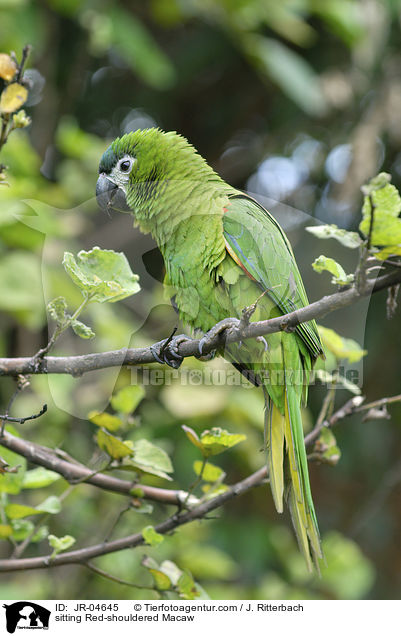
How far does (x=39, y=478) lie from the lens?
0.83 m

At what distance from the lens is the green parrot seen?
0.66 metres

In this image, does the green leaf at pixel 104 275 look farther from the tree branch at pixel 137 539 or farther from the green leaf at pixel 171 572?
the green leaf at pixel 171 572

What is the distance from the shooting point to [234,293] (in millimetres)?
746

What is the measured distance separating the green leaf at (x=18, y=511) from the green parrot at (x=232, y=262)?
0.31 m

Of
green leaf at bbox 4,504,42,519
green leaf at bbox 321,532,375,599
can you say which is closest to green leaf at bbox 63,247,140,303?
green leaf at bbox 4,504,42,519

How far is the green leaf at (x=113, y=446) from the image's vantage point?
762 mm

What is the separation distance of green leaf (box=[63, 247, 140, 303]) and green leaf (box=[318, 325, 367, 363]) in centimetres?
25

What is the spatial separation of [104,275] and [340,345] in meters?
0.31

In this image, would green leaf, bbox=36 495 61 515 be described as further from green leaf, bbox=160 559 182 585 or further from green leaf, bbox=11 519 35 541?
green leaf, bbox=160 559 182 585

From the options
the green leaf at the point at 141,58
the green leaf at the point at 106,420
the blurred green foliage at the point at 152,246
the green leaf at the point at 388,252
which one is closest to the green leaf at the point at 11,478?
the blurred green foliage at the point at 152,246

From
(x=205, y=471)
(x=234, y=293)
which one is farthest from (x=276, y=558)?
(x=234, y=293)

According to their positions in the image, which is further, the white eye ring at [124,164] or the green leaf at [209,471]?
the green leaf at [209,471]

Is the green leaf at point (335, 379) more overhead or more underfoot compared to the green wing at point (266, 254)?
more underfoot
